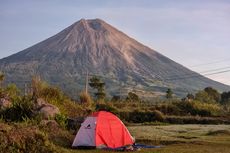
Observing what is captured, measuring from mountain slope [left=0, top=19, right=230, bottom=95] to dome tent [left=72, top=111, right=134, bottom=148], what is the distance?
9634 centimetres

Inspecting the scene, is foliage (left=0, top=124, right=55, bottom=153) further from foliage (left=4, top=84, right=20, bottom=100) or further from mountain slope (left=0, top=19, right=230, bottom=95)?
mountain slope (left=0, top=19, right=230, bottom=95)

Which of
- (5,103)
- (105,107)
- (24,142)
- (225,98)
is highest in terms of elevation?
(225,98)

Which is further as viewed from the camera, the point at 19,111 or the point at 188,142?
the point at 19,111

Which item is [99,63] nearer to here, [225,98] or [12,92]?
[225,98]

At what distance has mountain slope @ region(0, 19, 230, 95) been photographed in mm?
129250

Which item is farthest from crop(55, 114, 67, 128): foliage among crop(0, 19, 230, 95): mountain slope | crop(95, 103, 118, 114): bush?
crop(0, 19, 230, 95): mountain slope

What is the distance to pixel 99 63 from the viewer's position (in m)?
147

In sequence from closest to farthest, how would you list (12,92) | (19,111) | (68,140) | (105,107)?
(68,140)
(19,111)
(12,92)
(105,107)

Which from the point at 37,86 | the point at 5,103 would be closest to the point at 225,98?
the point at 37,86

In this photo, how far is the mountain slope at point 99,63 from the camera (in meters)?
129

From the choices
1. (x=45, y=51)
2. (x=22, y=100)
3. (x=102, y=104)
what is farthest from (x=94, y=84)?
(x=45, y=51)

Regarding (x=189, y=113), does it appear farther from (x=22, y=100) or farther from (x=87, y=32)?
(x=87, y=32)

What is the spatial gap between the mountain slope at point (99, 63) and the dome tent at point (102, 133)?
96336 millimetres

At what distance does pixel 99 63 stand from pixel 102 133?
128810 mm
